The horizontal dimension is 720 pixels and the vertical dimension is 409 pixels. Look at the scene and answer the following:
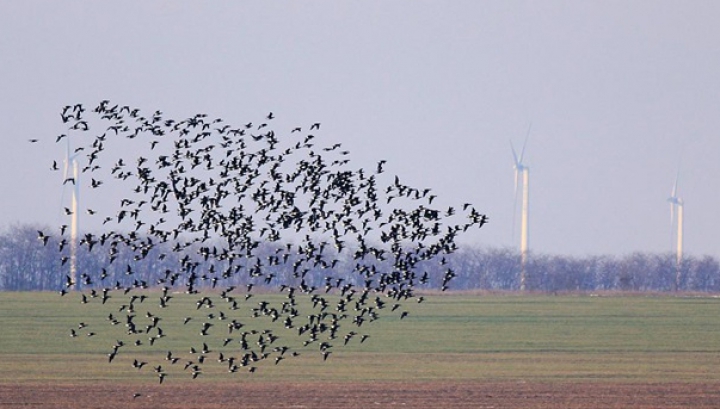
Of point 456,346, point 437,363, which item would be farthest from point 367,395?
point 456,346

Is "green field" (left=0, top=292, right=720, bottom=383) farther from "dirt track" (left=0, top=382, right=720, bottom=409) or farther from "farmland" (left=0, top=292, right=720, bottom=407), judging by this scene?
"dirt track" (left=0, top=382, right=720, bottom=409)

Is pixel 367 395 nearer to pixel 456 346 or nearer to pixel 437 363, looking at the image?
pixel 437 363

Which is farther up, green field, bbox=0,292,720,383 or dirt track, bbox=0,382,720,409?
green field, bbox=0,292,720,383

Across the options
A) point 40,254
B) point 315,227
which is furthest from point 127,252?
point 315,227

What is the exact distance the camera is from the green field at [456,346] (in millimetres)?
62656

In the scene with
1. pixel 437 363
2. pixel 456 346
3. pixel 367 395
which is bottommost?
pixel 367 395

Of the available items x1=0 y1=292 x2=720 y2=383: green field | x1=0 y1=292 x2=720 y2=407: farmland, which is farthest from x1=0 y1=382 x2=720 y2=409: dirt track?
x1=0 y1=292 x2=720 y2=383: green field

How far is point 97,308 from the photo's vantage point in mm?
116438

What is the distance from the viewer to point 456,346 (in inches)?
3184

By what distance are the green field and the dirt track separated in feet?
11.5

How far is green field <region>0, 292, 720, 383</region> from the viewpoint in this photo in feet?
206

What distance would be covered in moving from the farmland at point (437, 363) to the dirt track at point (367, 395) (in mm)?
68

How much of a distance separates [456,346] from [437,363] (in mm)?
11923

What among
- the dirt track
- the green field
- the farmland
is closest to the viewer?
the dirt track
